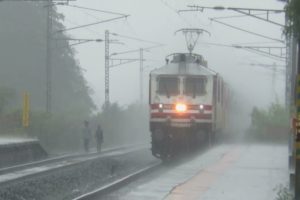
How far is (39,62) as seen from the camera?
68125 millimetres

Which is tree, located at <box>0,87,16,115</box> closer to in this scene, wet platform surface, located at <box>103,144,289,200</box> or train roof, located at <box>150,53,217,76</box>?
train roof, located at <box>150,53,217,76</box>

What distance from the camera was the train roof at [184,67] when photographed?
2636 cm

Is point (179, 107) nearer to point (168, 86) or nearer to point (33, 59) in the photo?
point (168, 86)

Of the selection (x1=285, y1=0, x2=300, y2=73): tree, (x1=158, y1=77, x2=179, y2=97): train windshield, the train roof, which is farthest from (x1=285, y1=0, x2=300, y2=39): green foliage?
the train roof

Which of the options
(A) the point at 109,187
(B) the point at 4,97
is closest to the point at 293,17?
(A) the point at 109,187

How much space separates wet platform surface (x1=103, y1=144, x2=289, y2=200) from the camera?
605 inches

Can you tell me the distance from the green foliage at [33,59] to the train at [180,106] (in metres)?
39.2

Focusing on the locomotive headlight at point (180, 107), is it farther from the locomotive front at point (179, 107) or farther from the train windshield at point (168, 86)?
the train windshield at point (168, 86)

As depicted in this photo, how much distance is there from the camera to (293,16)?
9797mm

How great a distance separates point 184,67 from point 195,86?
2.87 feet

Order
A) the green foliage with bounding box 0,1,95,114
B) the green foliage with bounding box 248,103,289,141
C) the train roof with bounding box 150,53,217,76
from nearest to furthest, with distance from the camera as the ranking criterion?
the train roof with bounding box 150,53,217,76 < the green foliage with bounding box 248,103,289,141 < the green foliage with bounding box 0,1,95,114

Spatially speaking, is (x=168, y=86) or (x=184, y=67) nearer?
(x=168, y=86)

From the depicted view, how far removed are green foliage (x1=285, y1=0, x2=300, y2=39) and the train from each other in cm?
1547

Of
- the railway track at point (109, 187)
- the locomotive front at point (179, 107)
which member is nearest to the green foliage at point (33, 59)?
the locomotive front at point (179, 107)
